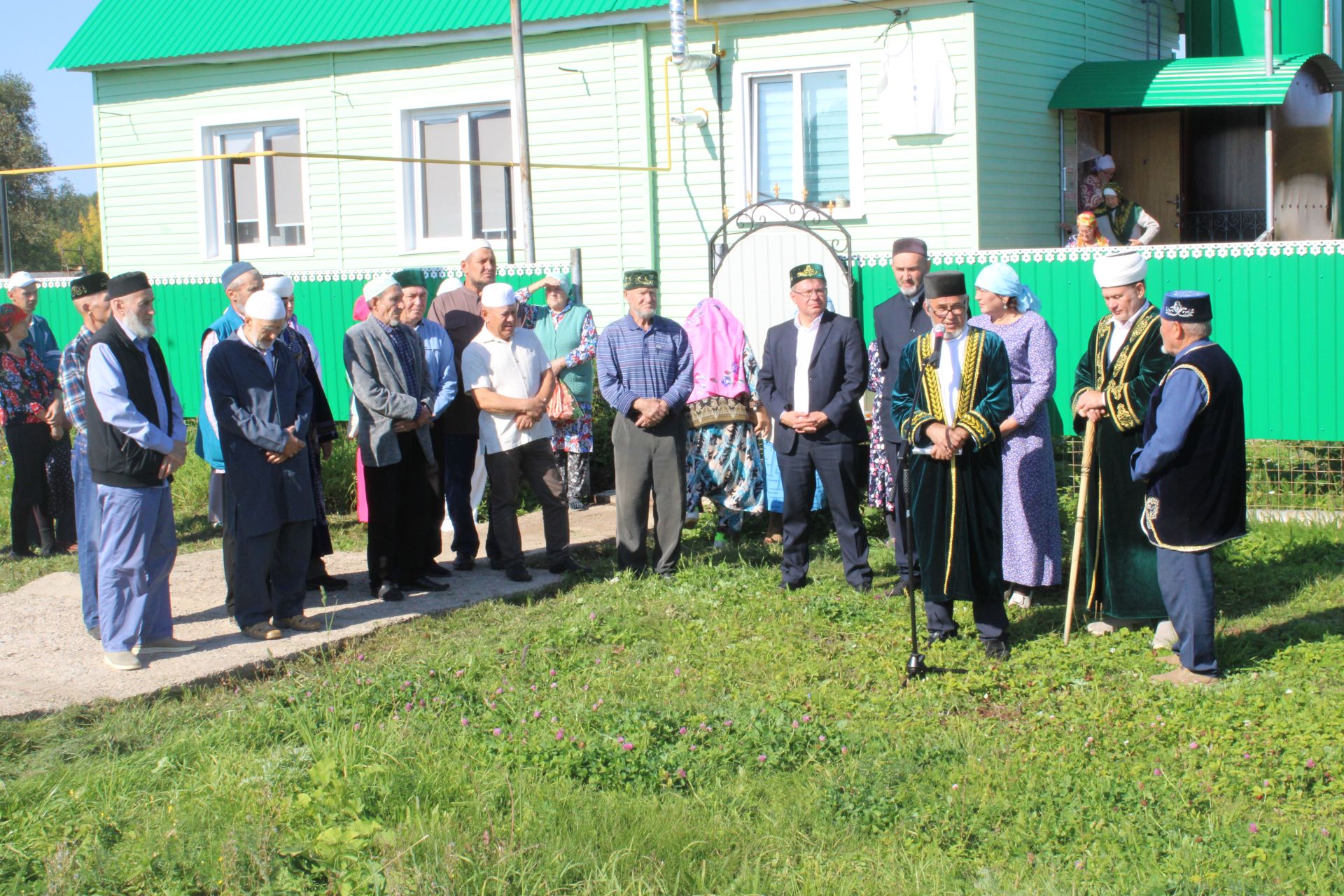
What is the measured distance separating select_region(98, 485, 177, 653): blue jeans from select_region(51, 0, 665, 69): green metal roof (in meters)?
8.84

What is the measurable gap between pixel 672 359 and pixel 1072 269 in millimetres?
4216

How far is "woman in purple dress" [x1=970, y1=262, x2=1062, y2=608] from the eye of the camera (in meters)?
6.80

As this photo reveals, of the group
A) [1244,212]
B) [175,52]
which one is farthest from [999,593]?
[175,52]

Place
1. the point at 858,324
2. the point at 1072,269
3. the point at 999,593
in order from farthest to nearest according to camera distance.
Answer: the point at 1072,269
the point at 858,324
the point at 999,593

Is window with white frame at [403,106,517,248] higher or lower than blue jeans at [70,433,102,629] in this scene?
higher

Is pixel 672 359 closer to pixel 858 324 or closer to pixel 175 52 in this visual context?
pixel 858 324

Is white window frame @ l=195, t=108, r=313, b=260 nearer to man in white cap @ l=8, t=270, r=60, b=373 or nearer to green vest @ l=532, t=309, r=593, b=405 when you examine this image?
man in white cap @ l=8, t=270, r=60, b=373

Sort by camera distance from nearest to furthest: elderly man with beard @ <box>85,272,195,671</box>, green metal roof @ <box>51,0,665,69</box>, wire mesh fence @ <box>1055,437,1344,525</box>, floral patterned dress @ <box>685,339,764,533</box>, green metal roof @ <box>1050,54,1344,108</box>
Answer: elderly man with beard @ <box>85,272,195,671</box>, floral patterned dress @ <box>685,339,764,533</box>, wire mesh fence @ <box>1055,437,1344,525</box>, green metal roof @ <box>1050,54,1344,108</box>, green metal roof @ <box>51,0,665,69</box>

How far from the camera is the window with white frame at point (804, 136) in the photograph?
13.3 meters

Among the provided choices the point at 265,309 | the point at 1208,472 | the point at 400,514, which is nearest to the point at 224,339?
the point at 265,309

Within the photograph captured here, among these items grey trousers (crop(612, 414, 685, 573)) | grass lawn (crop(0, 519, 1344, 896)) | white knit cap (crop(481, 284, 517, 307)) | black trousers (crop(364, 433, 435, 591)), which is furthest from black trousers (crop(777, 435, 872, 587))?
black trousers (crop(364, 433, 435, 591))

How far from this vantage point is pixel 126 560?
6.18 metres

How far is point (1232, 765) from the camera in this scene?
4.86 meters

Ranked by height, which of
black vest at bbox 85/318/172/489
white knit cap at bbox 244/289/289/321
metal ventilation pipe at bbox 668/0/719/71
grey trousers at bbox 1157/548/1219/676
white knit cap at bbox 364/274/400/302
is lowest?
grey trousers at bbox 1157/548/1219/676
